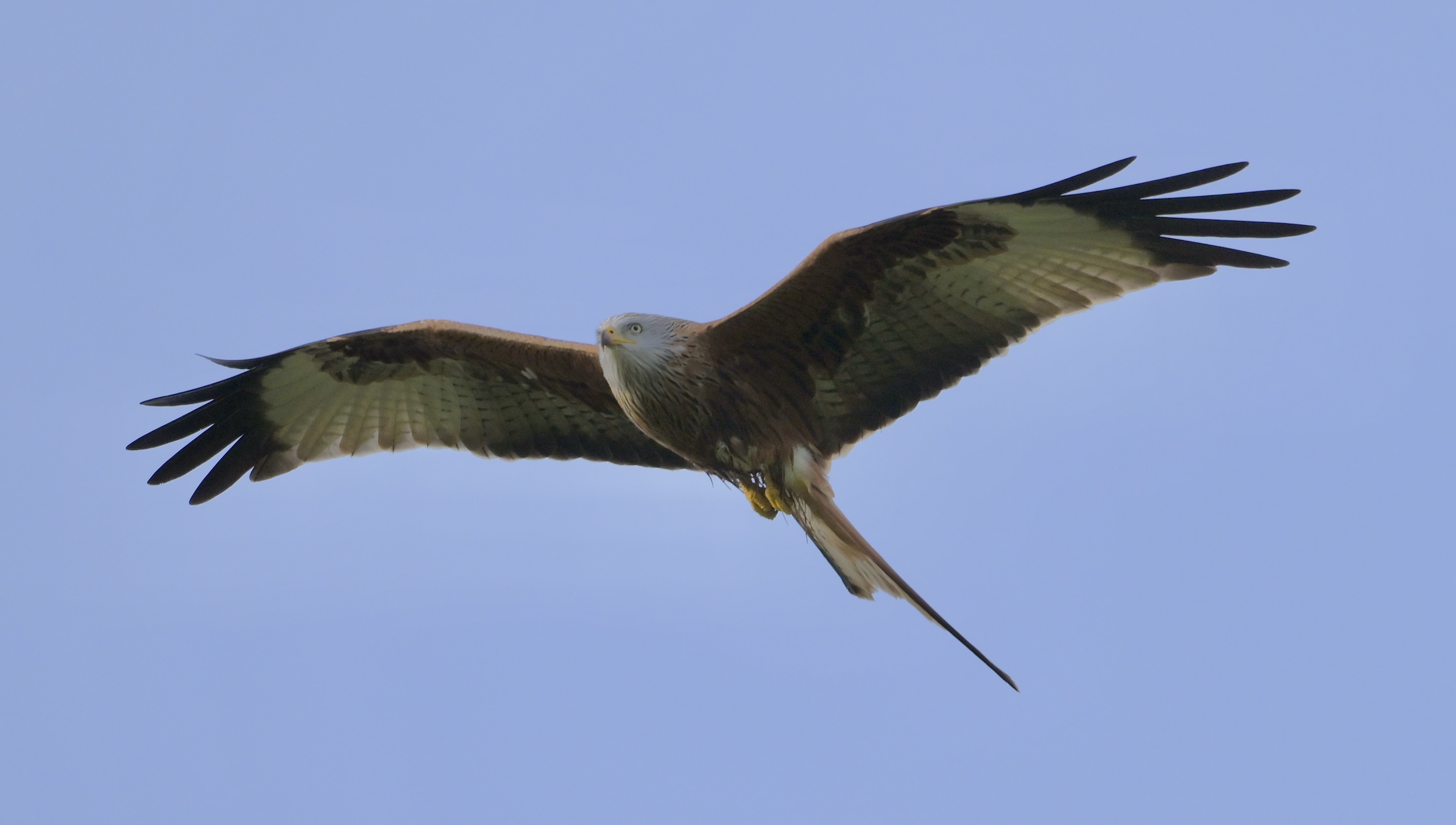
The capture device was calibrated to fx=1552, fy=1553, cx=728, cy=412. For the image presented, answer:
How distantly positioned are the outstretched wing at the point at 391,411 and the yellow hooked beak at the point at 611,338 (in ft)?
3.23

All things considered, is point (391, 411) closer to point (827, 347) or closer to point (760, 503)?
point (760, 503)

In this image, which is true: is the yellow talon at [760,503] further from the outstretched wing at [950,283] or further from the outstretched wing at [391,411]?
the outstretched wing at [391,411]

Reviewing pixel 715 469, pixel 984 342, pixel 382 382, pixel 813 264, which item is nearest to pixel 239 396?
pixel 382 382

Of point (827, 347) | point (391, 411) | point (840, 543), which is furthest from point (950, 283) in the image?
point (391, 411)

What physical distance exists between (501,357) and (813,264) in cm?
211

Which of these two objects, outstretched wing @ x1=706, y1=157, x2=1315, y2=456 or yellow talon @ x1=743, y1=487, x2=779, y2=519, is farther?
yellow talon @ x1=743, y1=487, x2=779, y2=519

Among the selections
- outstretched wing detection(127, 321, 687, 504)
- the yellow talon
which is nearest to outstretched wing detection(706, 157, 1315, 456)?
the yellow talon

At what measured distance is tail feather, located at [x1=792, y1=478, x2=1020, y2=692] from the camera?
7.98m

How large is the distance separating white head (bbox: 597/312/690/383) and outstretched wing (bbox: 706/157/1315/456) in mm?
228

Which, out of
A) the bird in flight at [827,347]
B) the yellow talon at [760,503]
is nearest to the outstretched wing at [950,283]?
the bird in flight at [827,347]

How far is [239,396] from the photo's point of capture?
30.8ft

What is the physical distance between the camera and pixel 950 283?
809cm

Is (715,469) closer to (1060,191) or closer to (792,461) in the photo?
(792,461)

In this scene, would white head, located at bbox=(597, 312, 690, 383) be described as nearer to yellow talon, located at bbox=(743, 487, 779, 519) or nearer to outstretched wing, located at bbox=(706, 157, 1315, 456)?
outstretched wing, located at bbox=(706, 157, 1315, 456)
